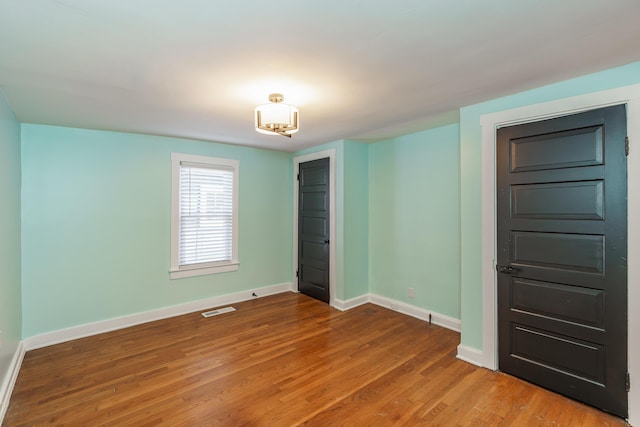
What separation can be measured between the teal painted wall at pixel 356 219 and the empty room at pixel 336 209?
0.05 meters

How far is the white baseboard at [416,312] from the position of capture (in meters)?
3.51

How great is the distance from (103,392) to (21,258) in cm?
184

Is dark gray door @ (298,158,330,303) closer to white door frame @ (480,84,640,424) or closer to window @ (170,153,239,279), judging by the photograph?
window @ (170,153,239,279)

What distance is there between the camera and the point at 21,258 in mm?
3045

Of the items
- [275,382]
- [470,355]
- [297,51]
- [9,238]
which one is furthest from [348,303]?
[9,238]

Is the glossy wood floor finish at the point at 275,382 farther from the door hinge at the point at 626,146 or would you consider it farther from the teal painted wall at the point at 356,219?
the door hinge at the point at 626,146

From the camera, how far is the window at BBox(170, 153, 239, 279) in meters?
4.00

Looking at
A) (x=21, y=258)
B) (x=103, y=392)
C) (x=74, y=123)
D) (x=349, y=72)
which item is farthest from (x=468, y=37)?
(x=21, y=258)

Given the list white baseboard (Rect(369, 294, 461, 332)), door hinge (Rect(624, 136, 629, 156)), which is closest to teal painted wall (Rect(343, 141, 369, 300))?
white baseboard (Rect(369, 294, 461, 332))

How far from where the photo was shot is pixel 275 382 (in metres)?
2.44

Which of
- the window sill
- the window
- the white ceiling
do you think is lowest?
the window sill

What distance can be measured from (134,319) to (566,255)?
4571mm

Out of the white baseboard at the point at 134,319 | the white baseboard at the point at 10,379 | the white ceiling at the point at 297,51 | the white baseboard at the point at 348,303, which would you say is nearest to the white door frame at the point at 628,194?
the white ceiling at the point at 297,51

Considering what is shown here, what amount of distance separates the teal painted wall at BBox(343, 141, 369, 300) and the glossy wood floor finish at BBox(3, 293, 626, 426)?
0.90 metres
